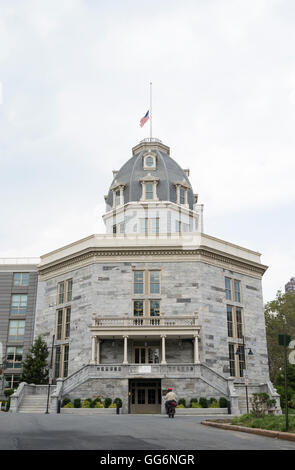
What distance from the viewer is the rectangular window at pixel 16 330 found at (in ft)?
146

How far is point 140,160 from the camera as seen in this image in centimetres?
5288

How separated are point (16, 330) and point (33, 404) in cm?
1304

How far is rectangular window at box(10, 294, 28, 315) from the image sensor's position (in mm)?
45438

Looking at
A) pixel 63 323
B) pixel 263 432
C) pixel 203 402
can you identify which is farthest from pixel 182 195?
pixel 263 432

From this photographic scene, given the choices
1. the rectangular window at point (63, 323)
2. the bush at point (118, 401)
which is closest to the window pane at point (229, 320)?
the bush at point (118, 401)

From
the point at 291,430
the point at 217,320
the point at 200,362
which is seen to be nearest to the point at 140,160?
the point at 217,320

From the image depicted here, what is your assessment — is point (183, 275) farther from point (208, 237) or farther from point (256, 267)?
point (256, 267)

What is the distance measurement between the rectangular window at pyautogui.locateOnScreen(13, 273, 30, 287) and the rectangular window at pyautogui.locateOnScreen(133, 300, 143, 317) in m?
13.7

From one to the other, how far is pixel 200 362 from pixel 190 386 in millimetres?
2341

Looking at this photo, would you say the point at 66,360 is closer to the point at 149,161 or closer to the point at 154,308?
the point at 154,308

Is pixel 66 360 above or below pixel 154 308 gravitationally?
below

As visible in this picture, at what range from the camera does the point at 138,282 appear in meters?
39.2
